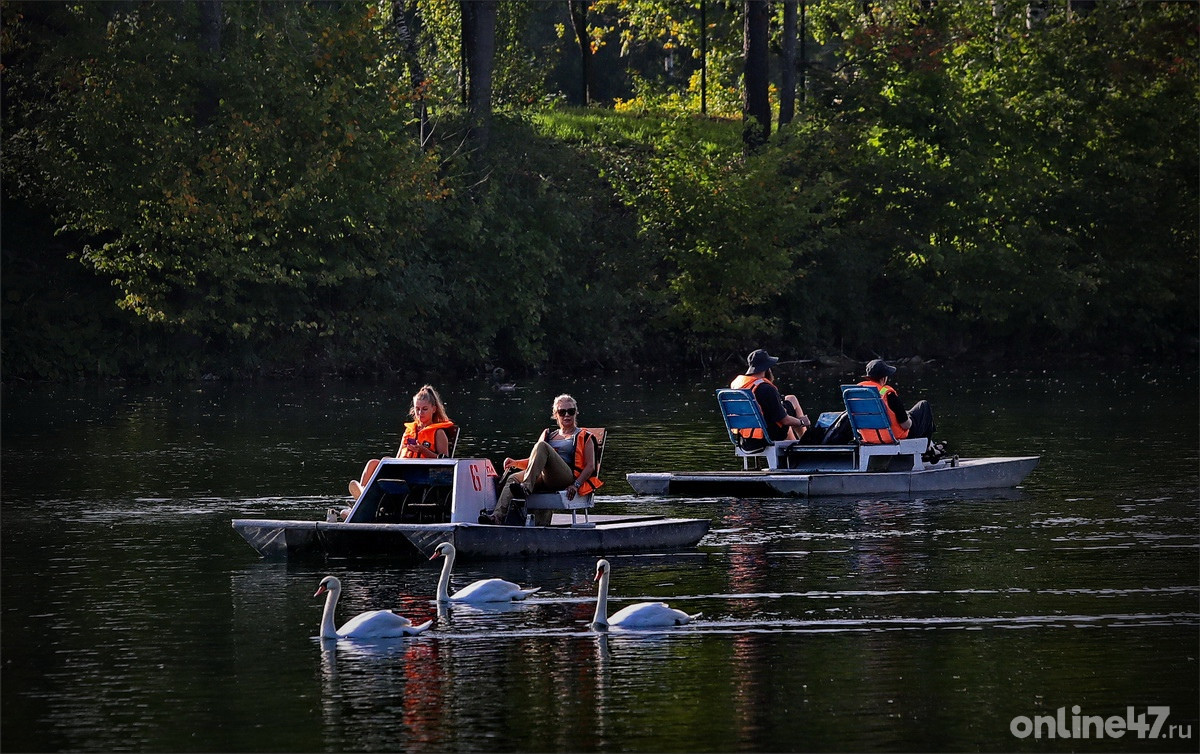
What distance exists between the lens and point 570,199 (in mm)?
53000

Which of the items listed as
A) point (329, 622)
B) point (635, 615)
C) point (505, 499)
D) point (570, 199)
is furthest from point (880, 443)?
point (570, 199)

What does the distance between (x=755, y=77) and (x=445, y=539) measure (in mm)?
38608

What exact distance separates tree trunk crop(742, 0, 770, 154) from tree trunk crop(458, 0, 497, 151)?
703 centimetres

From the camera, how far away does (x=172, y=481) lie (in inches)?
1012

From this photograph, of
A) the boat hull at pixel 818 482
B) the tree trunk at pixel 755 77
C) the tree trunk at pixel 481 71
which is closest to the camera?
the boat hull at pixel 818 482

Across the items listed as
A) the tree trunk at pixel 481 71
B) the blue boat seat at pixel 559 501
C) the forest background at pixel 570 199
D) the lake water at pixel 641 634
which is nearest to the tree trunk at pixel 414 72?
the forest background at pixel 570 199

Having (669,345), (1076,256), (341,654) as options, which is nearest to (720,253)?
(669,345)

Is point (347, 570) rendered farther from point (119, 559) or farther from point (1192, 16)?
point (1192, 16)

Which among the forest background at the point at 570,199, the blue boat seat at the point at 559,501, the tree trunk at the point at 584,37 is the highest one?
the tree trunk at the point at 584,37

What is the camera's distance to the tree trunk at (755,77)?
53.9 m

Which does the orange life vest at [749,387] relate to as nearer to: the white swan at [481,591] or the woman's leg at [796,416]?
the woman's leg at [796,416]

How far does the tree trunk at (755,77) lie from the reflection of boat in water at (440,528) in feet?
118

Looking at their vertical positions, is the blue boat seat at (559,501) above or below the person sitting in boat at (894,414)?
below

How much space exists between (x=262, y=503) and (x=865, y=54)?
119 ft
